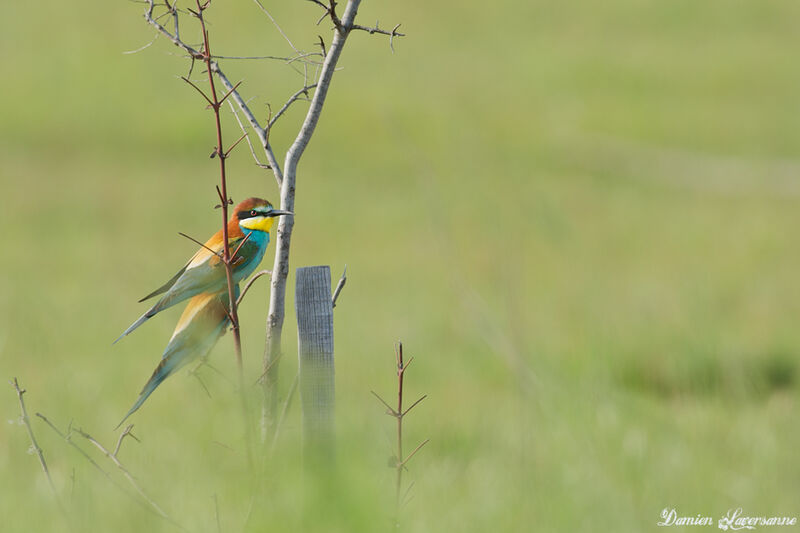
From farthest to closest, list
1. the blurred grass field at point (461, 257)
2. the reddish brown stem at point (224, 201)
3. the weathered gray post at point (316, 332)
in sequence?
the blurred grass field at point (461, 257)
the weathered gray post at point (316, 332)
the reddish brown stem at point (224, 201)

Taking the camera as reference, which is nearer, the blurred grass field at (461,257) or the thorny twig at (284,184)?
the thorny twig at (284,184)

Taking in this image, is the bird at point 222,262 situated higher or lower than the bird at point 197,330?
higher

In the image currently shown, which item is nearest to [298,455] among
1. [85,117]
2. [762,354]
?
[762,354]

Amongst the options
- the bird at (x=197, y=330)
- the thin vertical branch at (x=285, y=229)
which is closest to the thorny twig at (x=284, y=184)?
the thin vertical branch at (x=285, y=229)

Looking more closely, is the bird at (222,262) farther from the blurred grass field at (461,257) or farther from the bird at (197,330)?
the blurred grass field at (461,257)

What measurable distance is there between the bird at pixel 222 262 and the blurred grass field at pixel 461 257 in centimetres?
18

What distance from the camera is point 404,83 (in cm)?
1814

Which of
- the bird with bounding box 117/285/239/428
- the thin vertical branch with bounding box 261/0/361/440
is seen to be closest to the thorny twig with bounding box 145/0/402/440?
the thin vertical branch with bounding box 261/0/361/440

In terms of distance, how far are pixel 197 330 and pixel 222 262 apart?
0.15 metres

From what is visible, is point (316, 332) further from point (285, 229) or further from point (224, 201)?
point (224, 201)

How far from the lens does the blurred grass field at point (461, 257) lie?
2.76 meters

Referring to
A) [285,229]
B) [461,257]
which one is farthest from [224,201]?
Result: [461,257]

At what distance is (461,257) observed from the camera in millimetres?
10016

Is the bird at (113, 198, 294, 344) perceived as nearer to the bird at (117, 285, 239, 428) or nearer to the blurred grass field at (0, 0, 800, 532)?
the bird at (117, 285, 239, 428)
